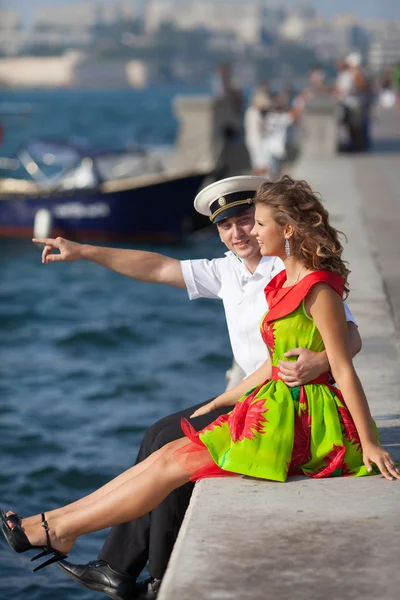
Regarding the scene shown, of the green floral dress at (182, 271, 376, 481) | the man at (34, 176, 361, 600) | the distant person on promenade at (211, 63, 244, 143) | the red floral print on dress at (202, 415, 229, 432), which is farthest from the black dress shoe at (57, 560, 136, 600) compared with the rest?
the distant person on promenade at (211, 63, 244, 143)

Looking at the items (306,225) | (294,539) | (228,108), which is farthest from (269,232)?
(228,108)

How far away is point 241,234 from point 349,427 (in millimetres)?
1055

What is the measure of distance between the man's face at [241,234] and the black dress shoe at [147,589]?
1.35m

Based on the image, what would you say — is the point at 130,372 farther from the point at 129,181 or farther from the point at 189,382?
the point at 129,181

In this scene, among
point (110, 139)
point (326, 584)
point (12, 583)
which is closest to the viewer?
point (326, 584)

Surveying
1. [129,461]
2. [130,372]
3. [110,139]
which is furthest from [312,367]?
[110,139]

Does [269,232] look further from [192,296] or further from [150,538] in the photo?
[150,538]

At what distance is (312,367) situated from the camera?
12.5 feet

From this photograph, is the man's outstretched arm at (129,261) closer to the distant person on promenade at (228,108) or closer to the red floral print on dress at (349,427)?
the red floral print on dress at (349,427)

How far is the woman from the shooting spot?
12.3 ft

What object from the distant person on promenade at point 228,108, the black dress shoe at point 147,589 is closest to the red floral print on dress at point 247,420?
the black dress shoe at point 147,589

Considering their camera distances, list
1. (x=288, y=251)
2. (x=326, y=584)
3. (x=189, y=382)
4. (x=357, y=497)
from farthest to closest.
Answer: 1. (x=189, y=382)
2. (x=288, y=251)
3. (x=357, y=497)
4. (x=326, y=584)

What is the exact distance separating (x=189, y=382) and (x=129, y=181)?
10.6 m

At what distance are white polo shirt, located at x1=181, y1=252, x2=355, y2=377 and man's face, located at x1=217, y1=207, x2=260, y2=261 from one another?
0.32 feet
